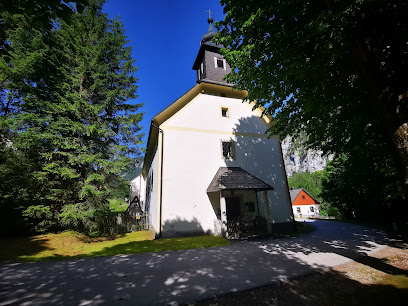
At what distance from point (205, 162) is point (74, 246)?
8965mm

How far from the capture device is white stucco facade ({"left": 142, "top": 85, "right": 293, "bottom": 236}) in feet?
36.4

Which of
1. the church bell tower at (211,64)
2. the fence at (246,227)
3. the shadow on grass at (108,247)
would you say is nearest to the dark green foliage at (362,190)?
the fence at (246,227)

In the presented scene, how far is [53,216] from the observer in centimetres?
1114

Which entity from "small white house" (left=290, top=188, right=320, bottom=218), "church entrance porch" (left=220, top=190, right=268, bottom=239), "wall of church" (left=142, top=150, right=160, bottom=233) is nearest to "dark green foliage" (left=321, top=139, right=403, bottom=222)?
"church entrance porch" (left=220, top=190, right=268, bottom=239)

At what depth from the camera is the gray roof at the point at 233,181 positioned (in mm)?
10789

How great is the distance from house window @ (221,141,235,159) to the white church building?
8 cm

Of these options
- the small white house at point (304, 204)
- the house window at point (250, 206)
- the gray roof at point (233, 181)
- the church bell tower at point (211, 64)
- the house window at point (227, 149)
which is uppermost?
the church bell tower at point (211, 64)

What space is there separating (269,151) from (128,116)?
39.0 ft

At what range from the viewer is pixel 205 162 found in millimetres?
12469

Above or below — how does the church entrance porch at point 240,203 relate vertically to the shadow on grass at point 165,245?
above

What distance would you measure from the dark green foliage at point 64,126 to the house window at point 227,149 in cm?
674

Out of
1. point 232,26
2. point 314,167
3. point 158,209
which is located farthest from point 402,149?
point 314,167

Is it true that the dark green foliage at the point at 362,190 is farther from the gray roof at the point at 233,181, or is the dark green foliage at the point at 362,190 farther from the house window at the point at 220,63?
the house window at the point at 220,63

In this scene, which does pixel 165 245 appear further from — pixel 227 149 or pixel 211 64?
pixel 211 64
